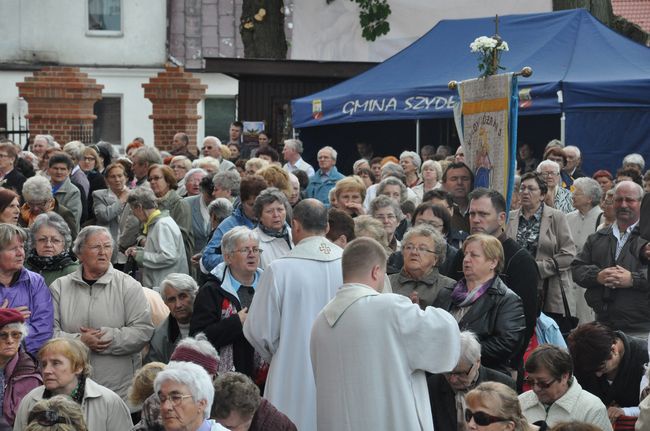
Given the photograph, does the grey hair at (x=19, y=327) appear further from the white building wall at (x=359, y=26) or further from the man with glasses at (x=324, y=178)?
the white building wall at (x=359, y=26)

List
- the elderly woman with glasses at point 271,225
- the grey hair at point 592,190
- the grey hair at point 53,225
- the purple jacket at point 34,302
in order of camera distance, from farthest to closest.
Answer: the grey hair at point 592,190 < the grey hair at point 53,225 < the elderly woman with glasses at point 271,225 < the purple jacket at point 34,302

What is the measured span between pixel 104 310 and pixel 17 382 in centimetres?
81

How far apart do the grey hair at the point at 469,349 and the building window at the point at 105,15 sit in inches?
1089

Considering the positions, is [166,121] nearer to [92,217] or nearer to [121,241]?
[92,217]

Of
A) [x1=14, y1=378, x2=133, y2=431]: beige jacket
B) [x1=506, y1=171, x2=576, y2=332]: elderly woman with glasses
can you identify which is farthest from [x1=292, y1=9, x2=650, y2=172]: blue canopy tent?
[x1=14, y1=378, x2=133, y2=431]: beige jacket

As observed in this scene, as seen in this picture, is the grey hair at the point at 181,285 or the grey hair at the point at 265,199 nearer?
the grey hair at the point at 181,285

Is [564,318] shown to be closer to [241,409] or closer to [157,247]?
[157,247]

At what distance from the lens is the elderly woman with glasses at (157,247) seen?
1064cm

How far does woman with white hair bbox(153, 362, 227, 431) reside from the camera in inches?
241

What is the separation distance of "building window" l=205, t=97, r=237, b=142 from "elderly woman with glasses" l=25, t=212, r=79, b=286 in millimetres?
Answer: 25258

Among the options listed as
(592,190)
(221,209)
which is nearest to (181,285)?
(221,209)

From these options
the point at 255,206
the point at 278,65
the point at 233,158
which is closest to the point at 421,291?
the point at 255,206

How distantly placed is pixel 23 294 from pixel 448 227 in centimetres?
305

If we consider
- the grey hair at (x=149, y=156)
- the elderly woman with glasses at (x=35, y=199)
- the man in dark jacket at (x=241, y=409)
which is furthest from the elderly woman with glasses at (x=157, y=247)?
the man in dark jacket at (x=241, y=409)
